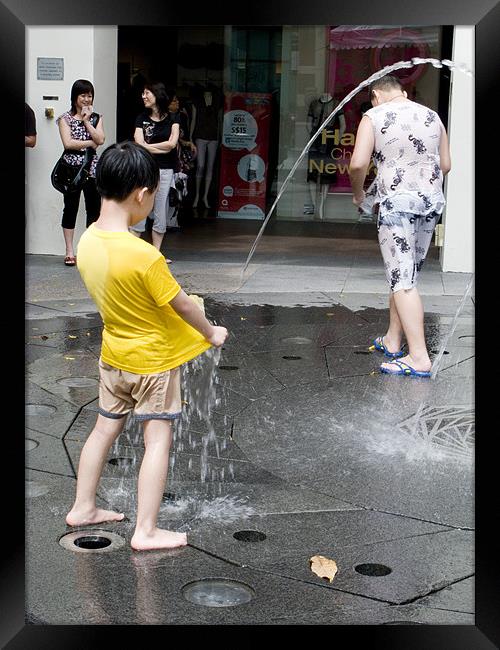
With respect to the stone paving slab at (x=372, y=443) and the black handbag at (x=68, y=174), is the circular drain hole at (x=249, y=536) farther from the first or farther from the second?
the black handbag at (x=68, y=174)

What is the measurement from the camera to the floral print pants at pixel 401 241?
6.57m

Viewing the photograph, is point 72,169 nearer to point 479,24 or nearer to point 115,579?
point 115,579

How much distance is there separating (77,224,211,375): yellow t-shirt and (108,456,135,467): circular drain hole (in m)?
1.07

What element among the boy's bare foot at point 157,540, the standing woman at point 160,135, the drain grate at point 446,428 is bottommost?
the boy's bare foot at point 157,540

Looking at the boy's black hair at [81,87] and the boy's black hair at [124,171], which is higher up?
the boy's black hair at [81,87]

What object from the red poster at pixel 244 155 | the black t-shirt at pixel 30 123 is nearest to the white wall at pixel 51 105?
the black t-shirt at pixel 30 123

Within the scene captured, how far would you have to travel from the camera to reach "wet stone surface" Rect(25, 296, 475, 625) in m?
3.42

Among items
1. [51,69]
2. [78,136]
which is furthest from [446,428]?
[51,69]

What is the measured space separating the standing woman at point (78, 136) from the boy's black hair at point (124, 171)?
6.99m

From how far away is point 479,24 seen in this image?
252 centimetres

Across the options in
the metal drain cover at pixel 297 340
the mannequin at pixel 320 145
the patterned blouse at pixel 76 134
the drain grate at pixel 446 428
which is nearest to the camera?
the drain grate at pixel 446 428

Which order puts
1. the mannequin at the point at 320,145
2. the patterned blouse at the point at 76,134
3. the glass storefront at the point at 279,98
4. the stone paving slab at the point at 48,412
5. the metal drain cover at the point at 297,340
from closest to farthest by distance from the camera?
the stone paving slab at the point at 48,412
the metal drain cover at the point at 297,340
the patterned blouse at the point at 76,134
the glass storefront at the point at 279,98
the mannequin at the point at 320,145

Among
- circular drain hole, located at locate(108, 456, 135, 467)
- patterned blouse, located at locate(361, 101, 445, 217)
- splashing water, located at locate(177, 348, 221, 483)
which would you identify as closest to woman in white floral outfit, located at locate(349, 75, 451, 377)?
patterned blouse, located at locate(361, 101, 445, 217)
